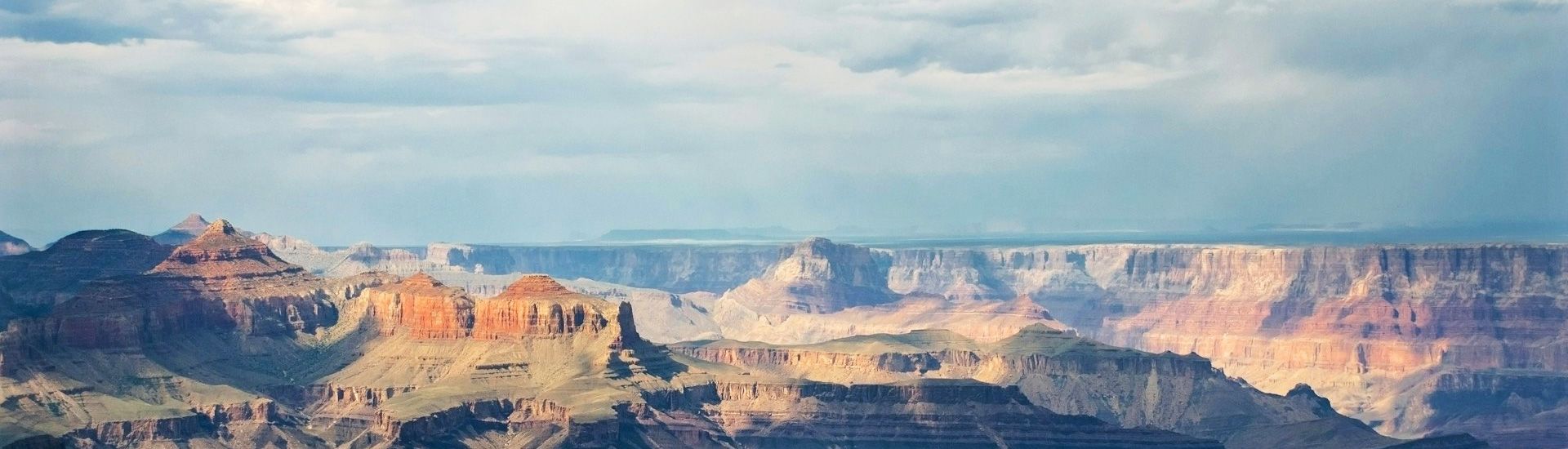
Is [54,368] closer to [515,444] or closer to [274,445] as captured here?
[274,445]

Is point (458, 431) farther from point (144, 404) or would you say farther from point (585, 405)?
point (144, 404)

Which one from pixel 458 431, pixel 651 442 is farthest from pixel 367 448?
pixel 651 442

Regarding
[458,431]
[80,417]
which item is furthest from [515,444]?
[80,417]

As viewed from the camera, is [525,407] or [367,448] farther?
[525,407]

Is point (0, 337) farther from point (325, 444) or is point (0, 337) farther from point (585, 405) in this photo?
point (585, 405)

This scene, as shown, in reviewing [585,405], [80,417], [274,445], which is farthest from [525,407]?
[80,417]

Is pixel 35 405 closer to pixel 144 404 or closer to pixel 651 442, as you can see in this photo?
pixel 144 404
